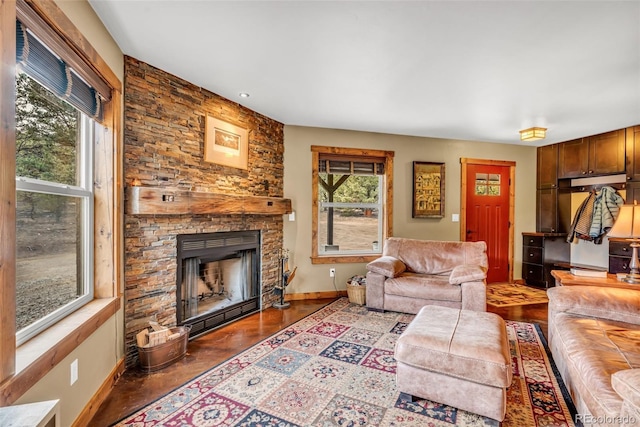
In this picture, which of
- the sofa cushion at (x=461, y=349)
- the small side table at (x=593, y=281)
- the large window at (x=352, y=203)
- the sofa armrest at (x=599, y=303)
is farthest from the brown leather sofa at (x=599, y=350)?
the large window at (x=352, y=203)

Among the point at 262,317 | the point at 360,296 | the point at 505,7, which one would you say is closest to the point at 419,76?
the point at 505,7

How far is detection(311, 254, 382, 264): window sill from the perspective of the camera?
14.5ft

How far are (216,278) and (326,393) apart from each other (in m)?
1.95

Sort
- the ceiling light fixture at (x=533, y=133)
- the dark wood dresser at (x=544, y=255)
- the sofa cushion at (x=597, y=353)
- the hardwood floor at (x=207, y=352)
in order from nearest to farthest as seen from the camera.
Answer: the sofa cushion at (x=597, y=353), the hardwood floor at (x=207, y=352), the ceiling light fixture at (x=533, y=133), the dark wood dresser at (x=544, y=255)

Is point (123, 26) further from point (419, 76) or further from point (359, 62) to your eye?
point (419, 76)

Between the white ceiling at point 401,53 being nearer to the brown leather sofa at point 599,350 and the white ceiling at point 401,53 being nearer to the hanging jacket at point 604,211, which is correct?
the hanging jacket at point 604,211

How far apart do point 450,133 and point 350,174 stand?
1633 millimetres

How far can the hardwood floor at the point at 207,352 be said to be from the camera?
1.96 meters

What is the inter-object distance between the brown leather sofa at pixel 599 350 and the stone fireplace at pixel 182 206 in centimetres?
286

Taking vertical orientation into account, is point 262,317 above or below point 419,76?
below

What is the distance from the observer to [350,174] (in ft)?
15.3

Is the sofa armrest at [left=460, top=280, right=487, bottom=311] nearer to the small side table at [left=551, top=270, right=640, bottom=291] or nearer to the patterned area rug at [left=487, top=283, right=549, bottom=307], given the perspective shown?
the small side table at [left=551, top=270, right=640, bottom=291]

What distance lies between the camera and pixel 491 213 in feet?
16.9

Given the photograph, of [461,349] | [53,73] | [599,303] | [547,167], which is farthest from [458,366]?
[547,167]
